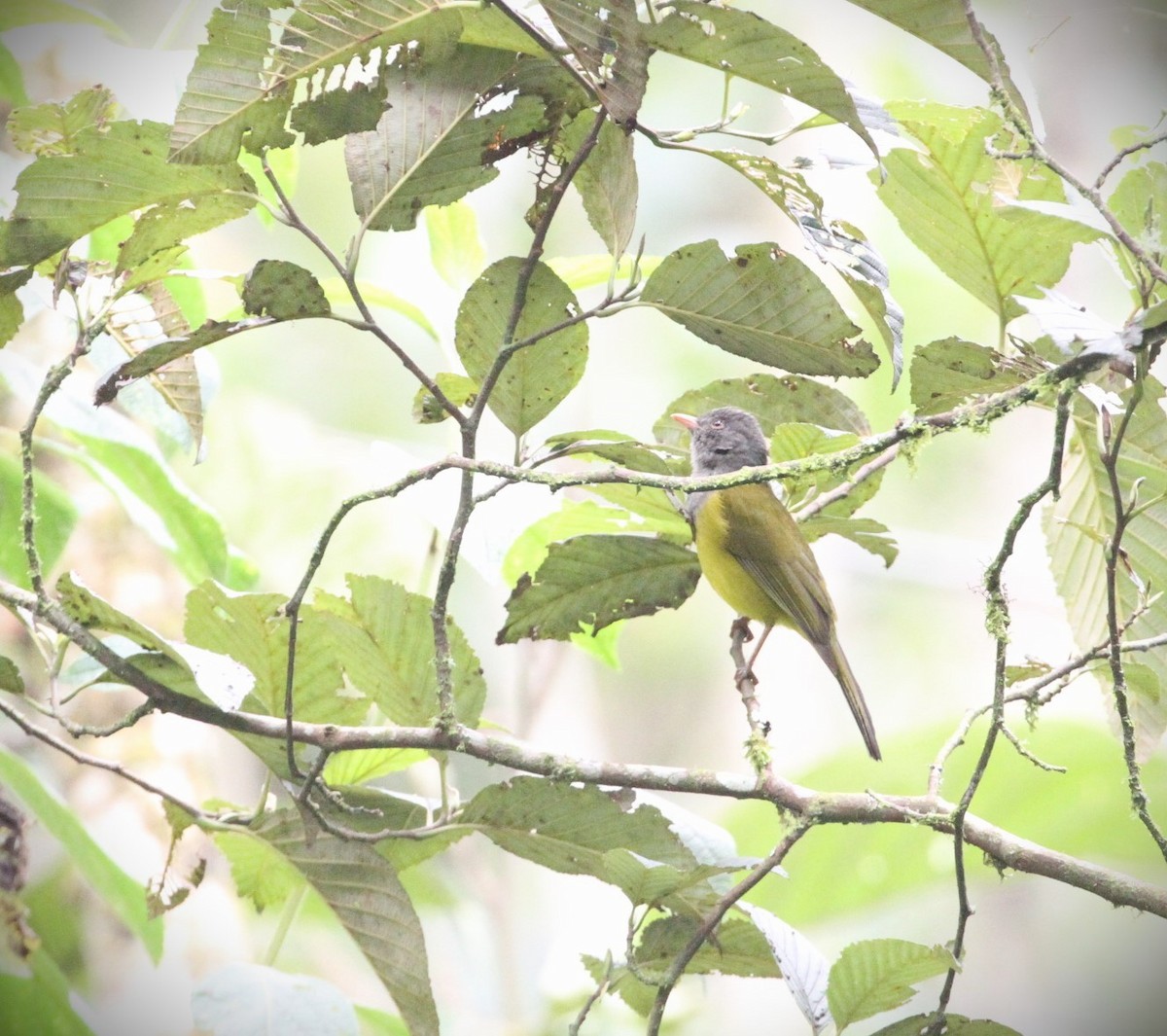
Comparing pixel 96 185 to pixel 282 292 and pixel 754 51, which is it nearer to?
pixel 282 292

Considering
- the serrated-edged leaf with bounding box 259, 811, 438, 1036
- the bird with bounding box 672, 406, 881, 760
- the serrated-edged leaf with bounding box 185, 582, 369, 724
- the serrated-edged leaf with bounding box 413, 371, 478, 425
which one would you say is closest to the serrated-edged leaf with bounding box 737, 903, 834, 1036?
the serrated-edged leaf with bounding box 259, 811, 438, 1036

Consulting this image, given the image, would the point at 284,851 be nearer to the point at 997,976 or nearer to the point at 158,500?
the point at 158,500

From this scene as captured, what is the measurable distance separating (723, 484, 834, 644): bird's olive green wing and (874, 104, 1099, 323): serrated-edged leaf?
989 millimetres

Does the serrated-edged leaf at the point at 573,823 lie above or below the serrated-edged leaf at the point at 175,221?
below

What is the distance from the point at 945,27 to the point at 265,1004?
3.55 feet

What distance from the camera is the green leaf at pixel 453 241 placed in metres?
1.81

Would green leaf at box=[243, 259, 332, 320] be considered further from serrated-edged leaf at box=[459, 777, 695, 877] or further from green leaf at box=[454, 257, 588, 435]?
serrated-edged leaf at box=[459, 777, 695, 877]

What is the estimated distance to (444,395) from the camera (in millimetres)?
1271

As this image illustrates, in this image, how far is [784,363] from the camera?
120 centimetres

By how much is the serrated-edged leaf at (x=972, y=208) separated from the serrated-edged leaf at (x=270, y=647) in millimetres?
831

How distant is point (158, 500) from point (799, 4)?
2.27 meters

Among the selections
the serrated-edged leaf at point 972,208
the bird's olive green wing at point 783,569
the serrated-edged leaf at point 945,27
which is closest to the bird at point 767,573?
the bird's olive green wing at point 783,569

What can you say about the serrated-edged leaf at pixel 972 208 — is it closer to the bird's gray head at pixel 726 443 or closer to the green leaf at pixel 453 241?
the green leaf at pixel 453 241

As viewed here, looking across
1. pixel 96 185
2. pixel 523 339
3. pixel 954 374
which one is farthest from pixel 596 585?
pixel 96 185
